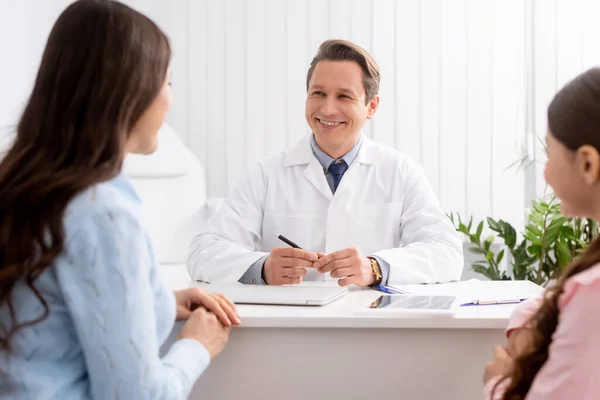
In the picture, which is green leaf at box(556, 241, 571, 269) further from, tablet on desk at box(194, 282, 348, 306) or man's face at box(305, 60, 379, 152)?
tablet on desk at box(194, 282, 348, 306)

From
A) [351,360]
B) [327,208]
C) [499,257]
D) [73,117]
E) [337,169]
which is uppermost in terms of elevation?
[73,117]

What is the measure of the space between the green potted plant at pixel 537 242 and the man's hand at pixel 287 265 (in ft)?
5.18

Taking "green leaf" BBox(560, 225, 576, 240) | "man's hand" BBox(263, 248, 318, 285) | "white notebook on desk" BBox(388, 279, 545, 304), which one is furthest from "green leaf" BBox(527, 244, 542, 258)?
"man's hand" BBox(263, 248, 318, 285)

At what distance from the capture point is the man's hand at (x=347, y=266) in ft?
6.03

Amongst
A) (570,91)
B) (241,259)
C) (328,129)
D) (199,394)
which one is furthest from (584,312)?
(328,129)

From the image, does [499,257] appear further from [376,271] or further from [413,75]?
[376,271]

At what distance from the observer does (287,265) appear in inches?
74.4

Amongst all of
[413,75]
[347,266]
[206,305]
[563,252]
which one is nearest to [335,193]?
[347,266]

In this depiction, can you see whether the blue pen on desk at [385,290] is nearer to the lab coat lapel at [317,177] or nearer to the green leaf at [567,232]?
the lab coat lapel at [317,177]

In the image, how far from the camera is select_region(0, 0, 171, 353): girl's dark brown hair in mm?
1076

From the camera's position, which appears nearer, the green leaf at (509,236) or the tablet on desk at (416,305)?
the tablet on desk at (416,305)

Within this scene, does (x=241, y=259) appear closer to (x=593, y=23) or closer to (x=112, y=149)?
(x=112, y=149)

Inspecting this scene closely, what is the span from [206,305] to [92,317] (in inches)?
16.8

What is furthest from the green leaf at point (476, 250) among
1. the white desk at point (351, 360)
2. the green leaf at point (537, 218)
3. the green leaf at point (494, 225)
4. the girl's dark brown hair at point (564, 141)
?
the girl's dark brown hair at point (564, 141)
